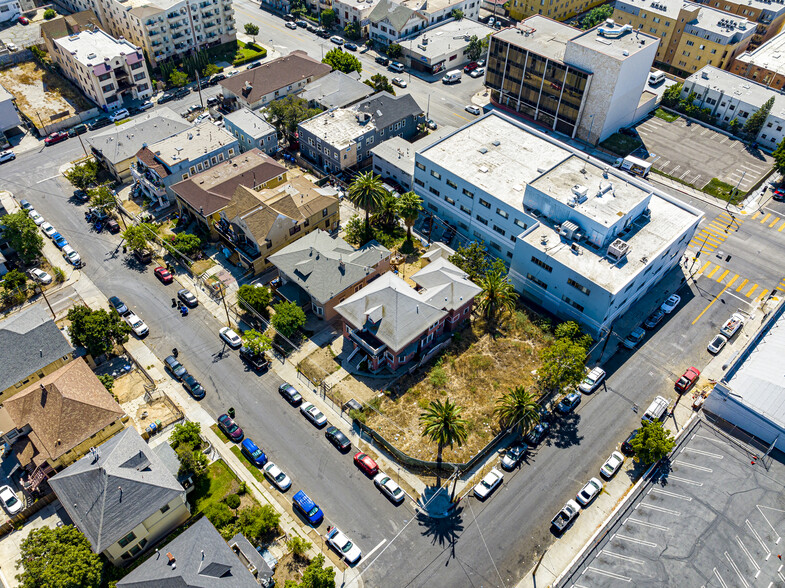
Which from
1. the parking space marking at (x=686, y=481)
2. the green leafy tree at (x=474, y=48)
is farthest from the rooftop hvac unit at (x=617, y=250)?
the green leafy tree at (x=474, y=48)

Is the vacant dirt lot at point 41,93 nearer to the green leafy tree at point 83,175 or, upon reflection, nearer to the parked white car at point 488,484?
the green leafy tree at point 83,175

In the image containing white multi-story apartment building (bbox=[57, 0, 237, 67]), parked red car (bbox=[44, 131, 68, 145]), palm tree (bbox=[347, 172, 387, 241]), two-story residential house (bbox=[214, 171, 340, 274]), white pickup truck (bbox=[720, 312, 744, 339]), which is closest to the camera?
white pickup truck (bbox=[720, 312, 744, 339])

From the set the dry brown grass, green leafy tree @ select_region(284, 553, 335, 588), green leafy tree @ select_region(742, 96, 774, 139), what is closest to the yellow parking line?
the dry brown grass

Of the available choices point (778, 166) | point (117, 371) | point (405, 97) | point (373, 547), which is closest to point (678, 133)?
point (778, 166)

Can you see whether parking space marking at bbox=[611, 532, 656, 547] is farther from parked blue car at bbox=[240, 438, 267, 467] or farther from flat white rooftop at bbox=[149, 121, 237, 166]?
flat white rooftop at bbox=[149, 121, 237, 166]

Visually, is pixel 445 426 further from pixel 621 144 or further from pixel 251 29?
pixel 251 29

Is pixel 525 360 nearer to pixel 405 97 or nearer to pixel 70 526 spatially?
pixel 70 526

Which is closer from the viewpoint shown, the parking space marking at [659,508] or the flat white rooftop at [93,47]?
the parking space marking at [659,508]
